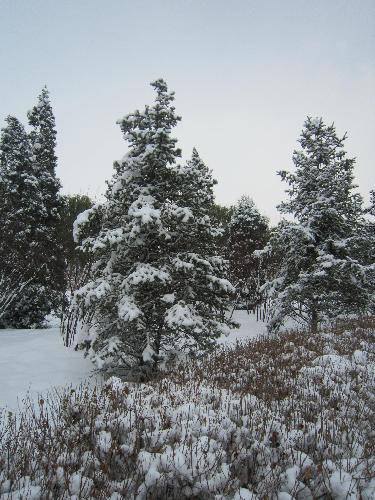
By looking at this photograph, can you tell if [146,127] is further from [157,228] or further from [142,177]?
[157,228]

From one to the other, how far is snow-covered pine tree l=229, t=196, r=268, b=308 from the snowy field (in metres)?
14.8

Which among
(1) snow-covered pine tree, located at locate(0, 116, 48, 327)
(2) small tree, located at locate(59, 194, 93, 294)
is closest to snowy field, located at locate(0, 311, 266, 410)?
(1) snow-covered pine tree, located at locate(0, 116, 48, 327)

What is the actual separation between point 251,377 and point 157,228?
4450mm

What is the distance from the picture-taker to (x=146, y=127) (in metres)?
10.3

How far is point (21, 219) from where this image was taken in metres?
19.3

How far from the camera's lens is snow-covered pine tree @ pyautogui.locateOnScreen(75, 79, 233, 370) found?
889 centimetres

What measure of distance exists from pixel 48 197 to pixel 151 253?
13.7 meters

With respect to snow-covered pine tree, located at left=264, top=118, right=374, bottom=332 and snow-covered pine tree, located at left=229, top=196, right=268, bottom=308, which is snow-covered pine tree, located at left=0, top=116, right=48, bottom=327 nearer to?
snow-covered pine tree, located at left=264, top=118, right=374, bottom=332

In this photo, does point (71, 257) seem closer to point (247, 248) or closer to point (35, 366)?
point (35, 366)

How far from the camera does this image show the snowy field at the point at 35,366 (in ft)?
29.2

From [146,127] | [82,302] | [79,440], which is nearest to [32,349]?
[82,302]

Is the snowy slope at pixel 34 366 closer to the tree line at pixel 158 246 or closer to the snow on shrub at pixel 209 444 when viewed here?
the tree line at pixel 158 246

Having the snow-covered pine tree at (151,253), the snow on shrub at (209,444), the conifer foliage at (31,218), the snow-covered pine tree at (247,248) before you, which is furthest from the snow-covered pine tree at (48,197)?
the snow on shrub at (209,444)

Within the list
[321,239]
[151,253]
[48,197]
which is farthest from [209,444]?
[48,197]
